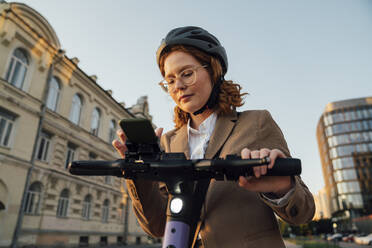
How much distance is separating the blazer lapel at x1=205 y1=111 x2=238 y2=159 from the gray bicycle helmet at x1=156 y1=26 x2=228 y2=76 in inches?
17.1

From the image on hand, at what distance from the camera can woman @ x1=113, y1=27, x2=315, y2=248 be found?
44.1 inches

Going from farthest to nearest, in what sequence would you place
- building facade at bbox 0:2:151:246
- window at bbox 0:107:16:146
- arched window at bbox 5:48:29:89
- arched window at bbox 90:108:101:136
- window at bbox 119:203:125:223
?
window at bbox 119:203:125:223 < arched window at bbox 90:108:101:136 < arched window at bbox 5:48:29:89 < building facade at bbox 0:2:151:246 < window at bbox 0:107:16:146

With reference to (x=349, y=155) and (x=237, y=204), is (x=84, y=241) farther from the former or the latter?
(x=349, y=155)

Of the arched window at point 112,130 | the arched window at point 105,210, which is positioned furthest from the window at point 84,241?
the arched window at point 112,130

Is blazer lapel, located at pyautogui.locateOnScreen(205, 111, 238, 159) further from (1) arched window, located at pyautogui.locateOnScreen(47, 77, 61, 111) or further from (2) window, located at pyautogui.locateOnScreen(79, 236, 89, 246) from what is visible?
(2) window, located at pyautogui.locateOnScreen(79, 236, 89, 246)

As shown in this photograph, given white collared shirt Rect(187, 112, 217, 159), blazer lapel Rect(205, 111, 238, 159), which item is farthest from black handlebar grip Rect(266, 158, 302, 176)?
white collared shirt Rect(187, 112, 217, 159)

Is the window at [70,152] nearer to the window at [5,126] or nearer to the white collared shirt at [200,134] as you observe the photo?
the window at [5,126]

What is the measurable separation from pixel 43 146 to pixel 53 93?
11.6 ft

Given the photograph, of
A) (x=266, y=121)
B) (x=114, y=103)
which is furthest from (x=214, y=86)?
(x=114, y=103)

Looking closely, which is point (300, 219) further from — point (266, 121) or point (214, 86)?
point (214, 86)

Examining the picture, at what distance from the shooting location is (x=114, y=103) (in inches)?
865

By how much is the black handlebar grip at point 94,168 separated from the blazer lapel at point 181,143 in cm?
71

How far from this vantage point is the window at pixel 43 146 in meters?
14.7

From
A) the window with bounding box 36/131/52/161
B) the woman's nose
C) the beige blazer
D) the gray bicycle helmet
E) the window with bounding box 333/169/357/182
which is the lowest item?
the beige blazer
